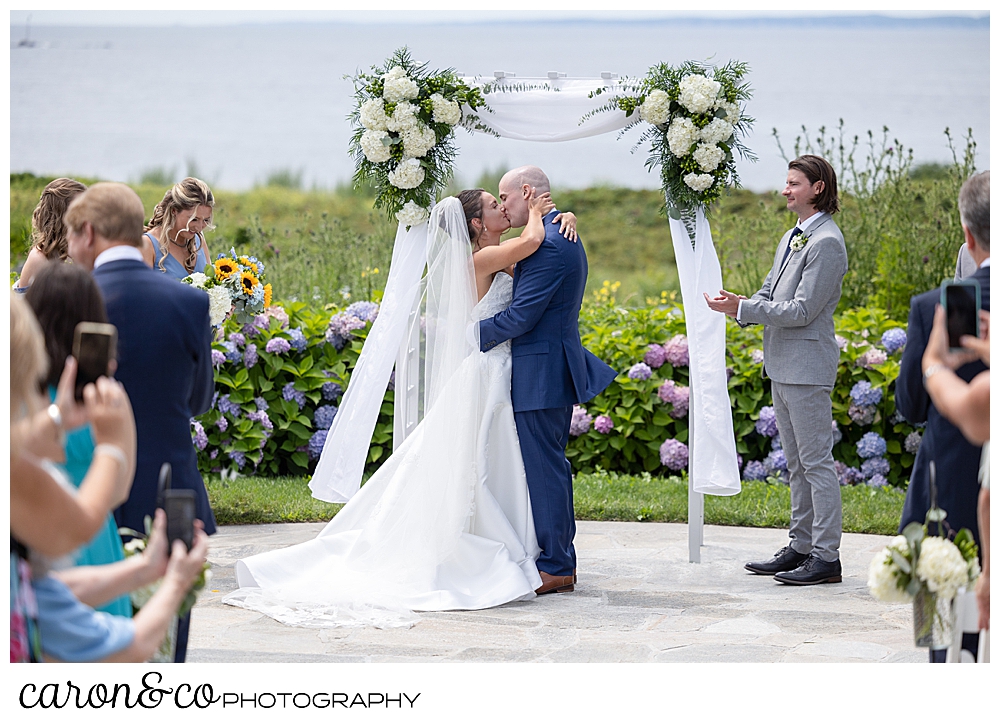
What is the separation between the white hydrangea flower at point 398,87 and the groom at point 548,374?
62cm

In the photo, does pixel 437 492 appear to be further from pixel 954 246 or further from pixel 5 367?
pixel 954 246

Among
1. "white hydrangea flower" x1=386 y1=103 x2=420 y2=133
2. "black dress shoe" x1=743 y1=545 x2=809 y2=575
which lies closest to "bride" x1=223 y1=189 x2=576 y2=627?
"white hydrangea flower" x1=386 y1=103 x2=420 y2=133

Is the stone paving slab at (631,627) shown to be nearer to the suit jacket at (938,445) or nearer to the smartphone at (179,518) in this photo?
the suit jacket at (938,445)

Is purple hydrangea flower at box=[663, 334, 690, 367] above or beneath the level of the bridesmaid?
beneath

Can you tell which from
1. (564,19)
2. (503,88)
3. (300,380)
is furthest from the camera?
(564,19)

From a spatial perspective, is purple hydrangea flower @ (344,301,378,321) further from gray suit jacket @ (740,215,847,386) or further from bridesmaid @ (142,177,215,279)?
gray suit jacket @ (740,215,847,386)

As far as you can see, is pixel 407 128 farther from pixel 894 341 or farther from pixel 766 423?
pixel 894 341

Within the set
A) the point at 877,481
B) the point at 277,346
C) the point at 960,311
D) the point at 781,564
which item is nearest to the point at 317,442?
the point at 277,346

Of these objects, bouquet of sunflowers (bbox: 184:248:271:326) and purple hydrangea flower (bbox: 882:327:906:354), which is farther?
purple hydrangea flower (bbox: 882:327:906:354)

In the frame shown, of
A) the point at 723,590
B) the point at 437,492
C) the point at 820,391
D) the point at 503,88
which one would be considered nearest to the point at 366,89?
the point at 503,88

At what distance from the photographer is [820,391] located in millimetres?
4684

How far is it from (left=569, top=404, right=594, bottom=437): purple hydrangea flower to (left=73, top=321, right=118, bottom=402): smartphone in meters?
4.94

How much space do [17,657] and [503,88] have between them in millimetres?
3521

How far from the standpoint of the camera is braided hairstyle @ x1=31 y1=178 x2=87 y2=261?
4.18 meters
